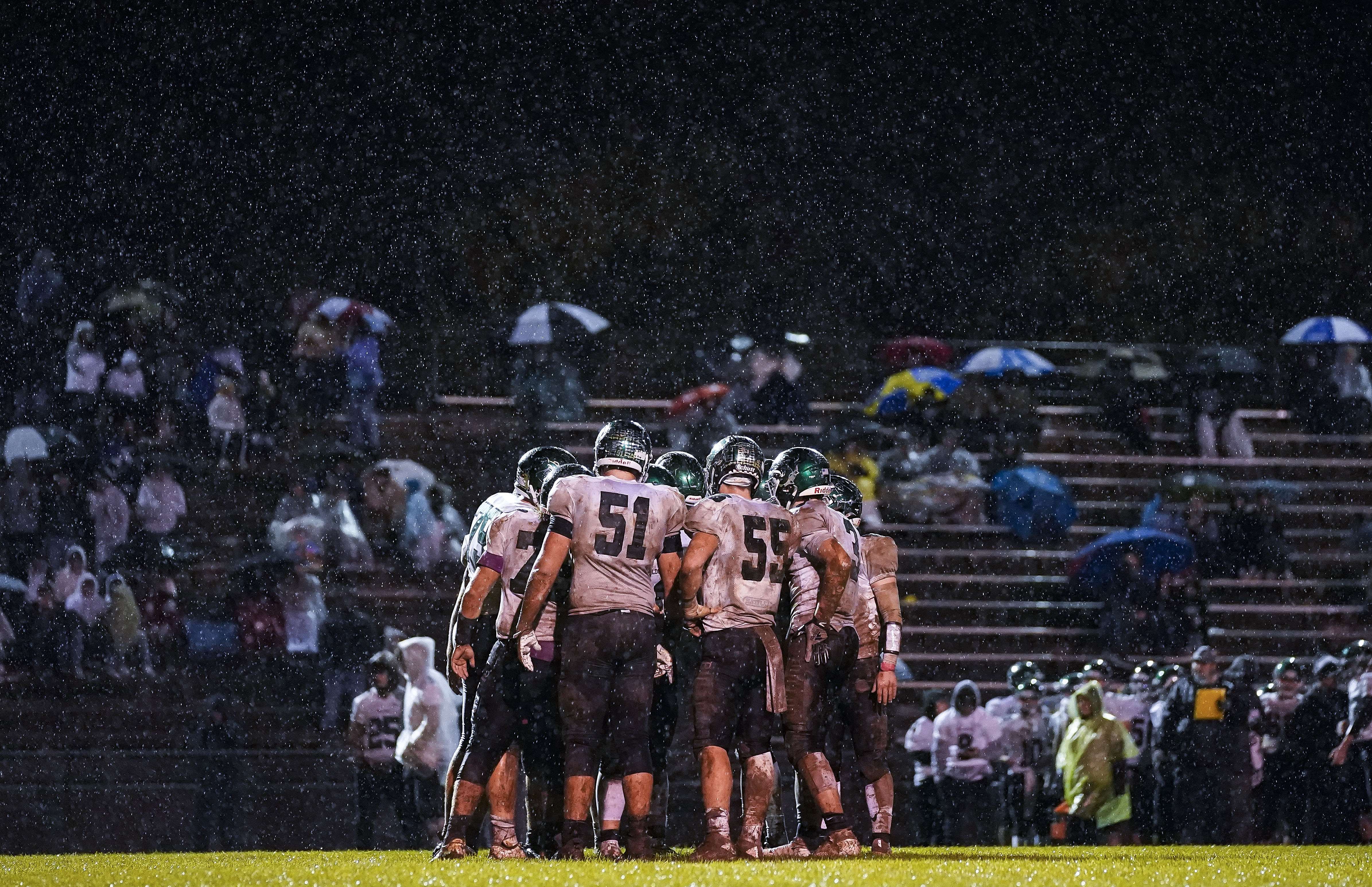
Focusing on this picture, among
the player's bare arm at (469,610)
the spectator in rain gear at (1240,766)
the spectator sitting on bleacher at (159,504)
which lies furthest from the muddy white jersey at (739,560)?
the spectator sitting on bleacher at (159,504)

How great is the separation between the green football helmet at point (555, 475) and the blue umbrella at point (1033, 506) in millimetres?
12285

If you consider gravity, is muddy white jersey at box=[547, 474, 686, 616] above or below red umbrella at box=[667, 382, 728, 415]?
below

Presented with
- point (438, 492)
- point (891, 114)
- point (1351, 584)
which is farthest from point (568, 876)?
point (891, 114)

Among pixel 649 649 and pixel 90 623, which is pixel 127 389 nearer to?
pixel 90 623

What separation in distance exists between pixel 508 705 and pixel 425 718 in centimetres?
472


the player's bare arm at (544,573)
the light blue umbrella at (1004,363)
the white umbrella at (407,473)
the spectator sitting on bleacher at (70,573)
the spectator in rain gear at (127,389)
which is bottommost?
the player's bare arm at (544,573)

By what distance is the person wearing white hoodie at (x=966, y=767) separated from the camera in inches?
577

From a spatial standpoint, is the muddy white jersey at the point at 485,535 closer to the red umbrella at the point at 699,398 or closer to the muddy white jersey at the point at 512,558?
the muddy white jersey at the point at 512,558

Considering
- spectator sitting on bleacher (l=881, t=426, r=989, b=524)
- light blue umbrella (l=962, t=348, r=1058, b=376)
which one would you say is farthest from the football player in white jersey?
light blue umbrella (l=962, t=348, r=1058, b=376)

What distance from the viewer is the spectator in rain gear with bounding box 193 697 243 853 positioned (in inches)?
560

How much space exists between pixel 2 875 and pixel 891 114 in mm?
18725

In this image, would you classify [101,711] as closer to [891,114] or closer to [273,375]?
[273,375]

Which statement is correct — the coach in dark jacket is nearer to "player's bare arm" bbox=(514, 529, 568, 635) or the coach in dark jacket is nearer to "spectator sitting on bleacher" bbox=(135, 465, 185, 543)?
"player's bare arm" bbox=(514, 529, 568, 635)

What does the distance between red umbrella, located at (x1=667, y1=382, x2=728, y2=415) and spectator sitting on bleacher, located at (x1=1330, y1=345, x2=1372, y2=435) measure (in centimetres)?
782
